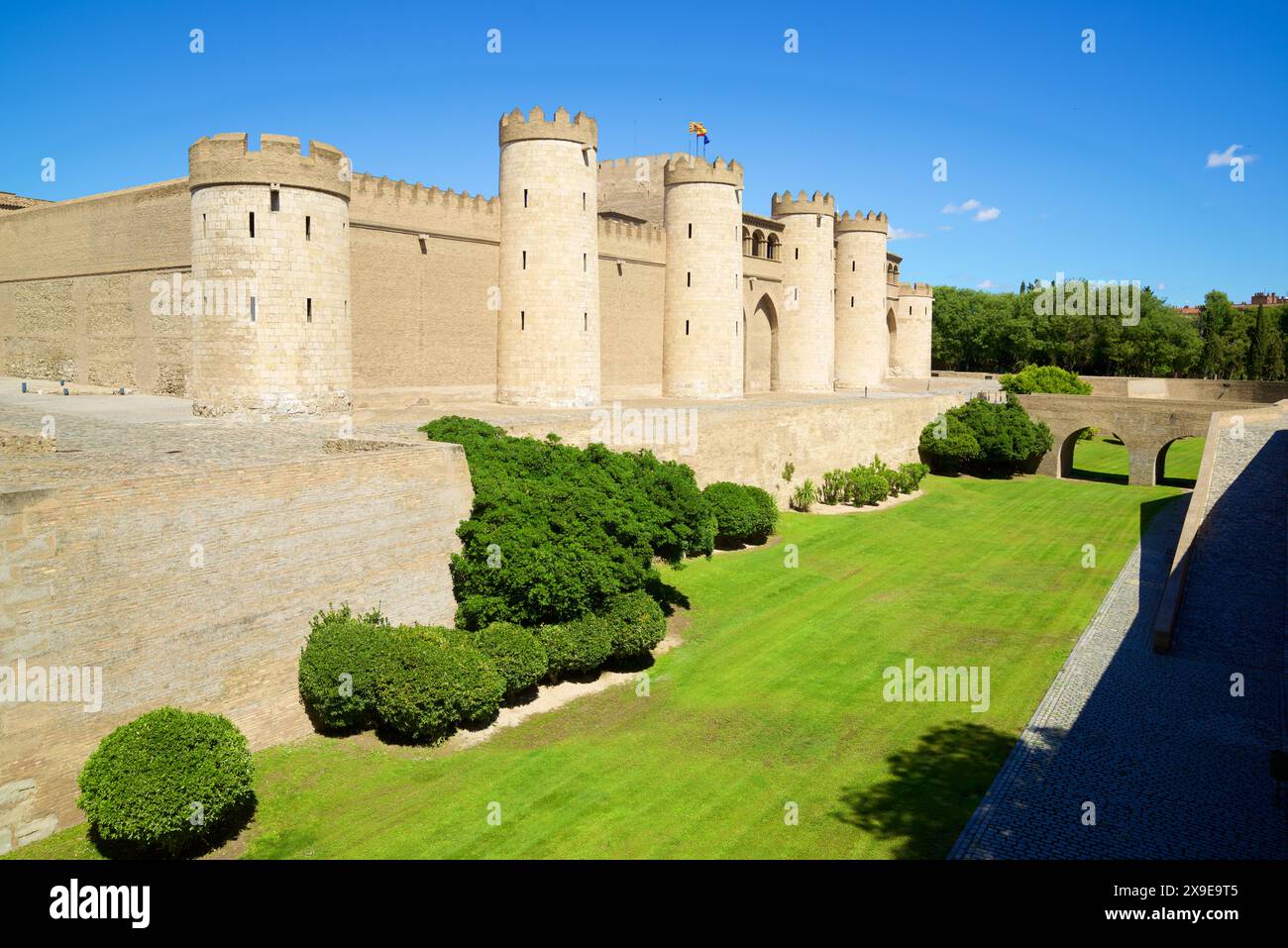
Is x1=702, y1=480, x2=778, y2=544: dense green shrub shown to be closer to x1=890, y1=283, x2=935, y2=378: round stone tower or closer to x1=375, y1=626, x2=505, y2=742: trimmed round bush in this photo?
x1=375, y1=626, x2=505, y2=742: trimmed round bush

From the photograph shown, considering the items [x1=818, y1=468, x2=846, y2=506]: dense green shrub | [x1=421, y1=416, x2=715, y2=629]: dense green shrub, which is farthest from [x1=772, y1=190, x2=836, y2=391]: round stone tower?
[x1=421, y1=416, x2=715, y2=629]: dense green shrub

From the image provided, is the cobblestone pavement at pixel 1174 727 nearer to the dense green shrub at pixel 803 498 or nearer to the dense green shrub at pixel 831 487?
the dense green shrub at pixel 803 498

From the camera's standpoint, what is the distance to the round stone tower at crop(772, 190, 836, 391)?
44938mm

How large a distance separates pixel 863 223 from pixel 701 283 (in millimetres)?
14796

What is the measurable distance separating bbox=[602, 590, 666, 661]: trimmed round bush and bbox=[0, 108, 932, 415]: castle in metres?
8.99

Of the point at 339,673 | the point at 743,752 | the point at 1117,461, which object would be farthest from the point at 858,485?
the point at 1117,461

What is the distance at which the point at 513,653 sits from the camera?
1702cm

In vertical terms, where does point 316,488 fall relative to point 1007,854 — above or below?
above

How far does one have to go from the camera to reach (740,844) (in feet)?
42.4

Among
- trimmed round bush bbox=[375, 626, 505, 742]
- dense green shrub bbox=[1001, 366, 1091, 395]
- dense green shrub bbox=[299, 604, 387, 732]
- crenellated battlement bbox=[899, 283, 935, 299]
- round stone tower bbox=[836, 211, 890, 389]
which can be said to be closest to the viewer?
dense green shrub bbox=[299, 604, 387, 732]

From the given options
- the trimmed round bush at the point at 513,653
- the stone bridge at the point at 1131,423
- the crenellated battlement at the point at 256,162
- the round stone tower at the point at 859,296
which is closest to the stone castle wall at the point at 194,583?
the trimmed round bush at the point at 513,653

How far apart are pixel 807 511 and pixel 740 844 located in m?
21.5
